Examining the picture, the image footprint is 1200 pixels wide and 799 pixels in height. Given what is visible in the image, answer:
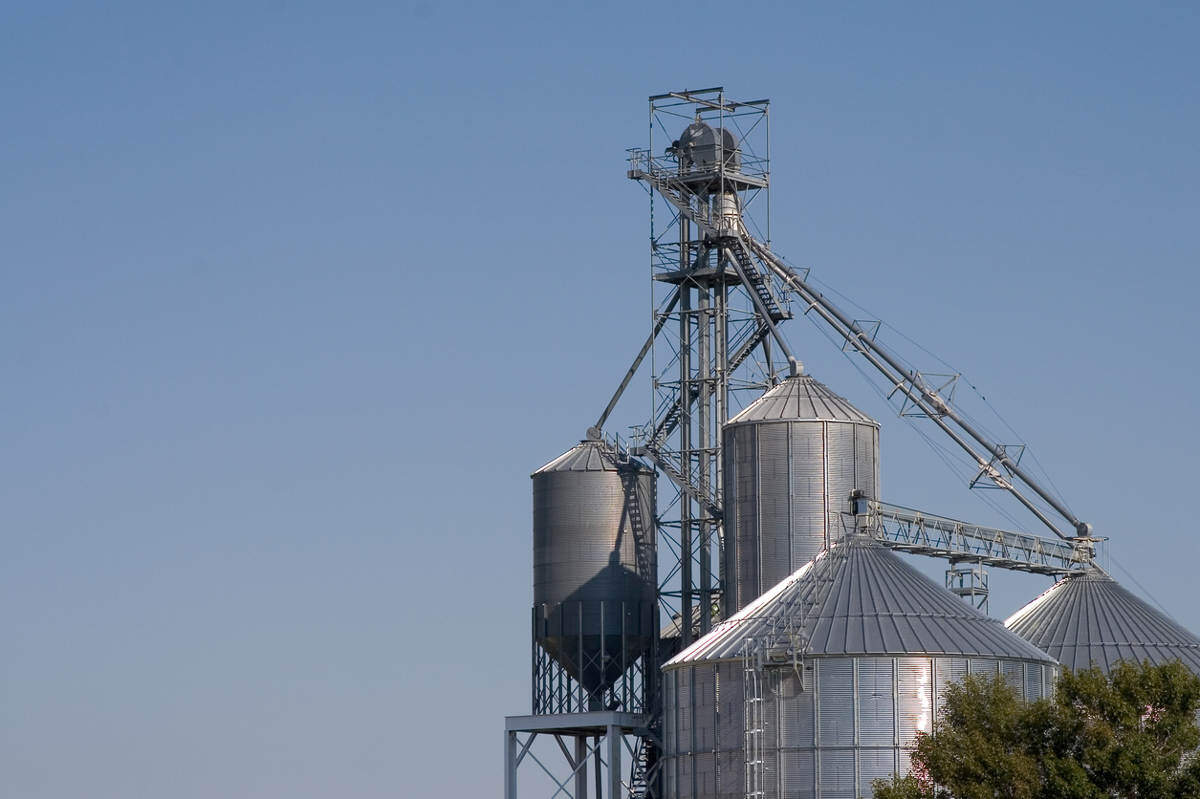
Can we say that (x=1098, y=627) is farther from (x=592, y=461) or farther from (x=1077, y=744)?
(x=1077, y=744)

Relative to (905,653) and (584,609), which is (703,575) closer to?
(584,609)

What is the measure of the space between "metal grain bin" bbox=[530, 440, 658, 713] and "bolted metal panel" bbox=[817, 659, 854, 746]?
73.2 ft

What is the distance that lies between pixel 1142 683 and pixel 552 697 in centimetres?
3971

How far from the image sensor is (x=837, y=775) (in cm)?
7481

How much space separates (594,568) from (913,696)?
25.2 meters

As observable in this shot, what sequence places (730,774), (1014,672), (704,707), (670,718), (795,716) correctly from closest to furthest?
1. (795,716)
2. (1014,672)
3. (730,774)
4. (704,707)
5. (670,718)

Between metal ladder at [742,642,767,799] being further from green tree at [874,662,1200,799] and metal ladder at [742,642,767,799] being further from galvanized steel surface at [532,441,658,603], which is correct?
galvanized steel surface at [532,441,658,603]

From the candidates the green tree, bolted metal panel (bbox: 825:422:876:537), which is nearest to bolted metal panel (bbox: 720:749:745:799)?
the green tree

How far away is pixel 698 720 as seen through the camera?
78.5m

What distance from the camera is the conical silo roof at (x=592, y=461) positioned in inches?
3917

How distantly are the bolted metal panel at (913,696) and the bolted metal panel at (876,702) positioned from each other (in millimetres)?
227

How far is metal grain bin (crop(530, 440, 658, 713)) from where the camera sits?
A: 319 ft

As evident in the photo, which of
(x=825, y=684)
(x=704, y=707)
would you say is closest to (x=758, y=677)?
(x=825, y=684)

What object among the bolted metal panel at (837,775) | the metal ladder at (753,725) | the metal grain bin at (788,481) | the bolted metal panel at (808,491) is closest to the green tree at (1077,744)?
the bolted metal panel at (837,775)
